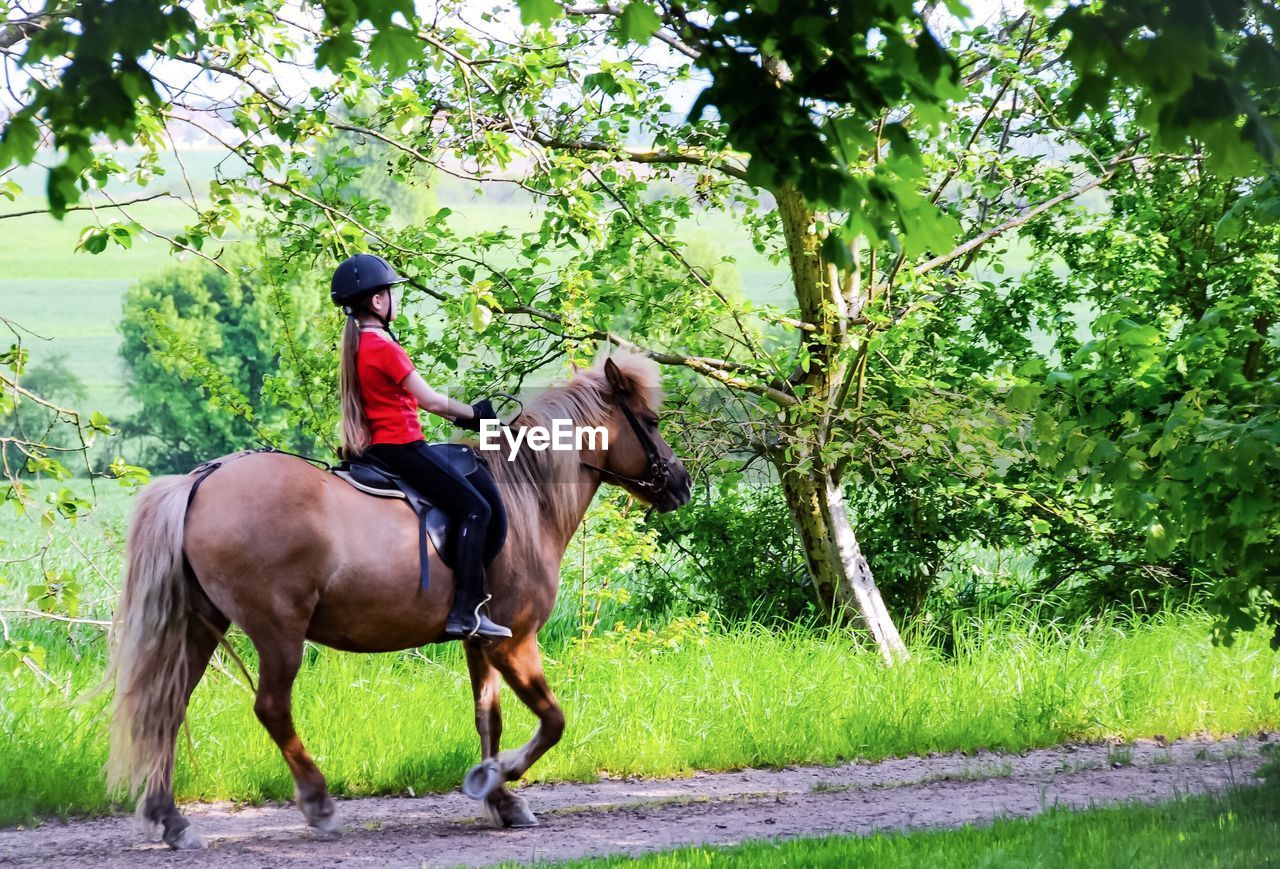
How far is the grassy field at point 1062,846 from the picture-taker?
201 inches

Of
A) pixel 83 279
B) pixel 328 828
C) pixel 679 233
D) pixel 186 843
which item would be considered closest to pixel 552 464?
pixel 328 828

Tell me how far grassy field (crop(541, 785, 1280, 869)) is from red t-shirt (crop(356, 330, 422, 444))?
210cm

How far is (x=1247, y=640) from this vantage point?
10109mm

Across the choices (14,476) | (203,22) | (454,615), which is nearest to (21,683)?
(14,476)

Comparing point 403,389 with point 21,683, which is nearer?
point 403,389

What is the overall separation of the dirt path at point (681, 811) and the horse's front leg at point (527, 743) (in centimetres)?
15

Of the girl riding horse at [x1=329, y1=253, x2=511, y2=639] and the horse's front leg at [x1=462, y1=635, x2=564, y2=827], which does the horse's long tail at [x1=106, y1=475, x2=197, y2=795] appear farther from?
the horse's front leg at [x1=462, y1=635, x2=564, y2=827]

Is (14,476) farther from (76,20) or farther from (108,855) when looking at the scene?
(76,20)

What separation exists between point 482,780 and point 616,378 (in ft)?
6.92

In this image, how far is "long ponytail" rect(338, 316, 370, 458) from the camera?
5.91m

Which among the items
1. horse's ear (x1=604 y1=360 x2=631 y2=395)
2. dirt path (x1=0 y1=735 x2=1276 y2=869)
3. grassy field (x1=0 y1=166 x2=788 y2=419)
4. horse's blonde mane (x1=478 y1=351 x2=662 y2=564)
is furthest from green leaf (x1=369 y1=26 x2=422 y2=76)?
grassy field (x1=0 y1=166 x2=788 y2=419)

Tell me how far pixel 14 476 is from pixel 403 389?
7.78ft

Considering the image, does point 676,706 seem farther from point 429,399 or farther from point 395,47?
point 395,47

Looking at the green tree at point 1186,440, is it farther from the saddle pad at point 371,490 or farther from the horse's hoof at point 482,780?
the horse's hoof at point 482,780
